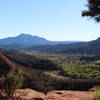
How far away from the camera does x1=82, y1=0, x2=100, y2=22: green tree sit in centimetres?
1251

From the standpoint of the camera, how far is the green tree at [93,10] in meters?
12.5

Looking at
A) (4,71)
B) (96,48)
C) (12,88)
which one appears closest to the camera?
(12,88)

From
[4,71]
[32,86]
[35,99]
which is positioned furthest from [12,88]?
[4,71]

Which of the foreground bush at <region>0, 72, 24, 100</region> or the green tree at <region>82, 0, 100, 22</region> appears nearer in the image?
the foreground bush at <region>0, 72, 24, 100</region>

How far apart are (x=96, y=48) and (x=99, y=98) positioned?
588 feet

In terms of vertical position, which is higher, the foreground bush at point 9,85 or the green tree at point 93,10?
the green tree at point 93,10

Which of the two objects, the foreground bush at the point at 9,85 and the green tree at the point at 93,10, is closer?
the foreground bush at the point at 9,85

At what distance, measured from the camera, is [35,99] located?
30.3ft

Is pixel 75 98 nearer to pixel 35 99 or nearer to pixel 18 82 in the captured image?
pixel 35 99

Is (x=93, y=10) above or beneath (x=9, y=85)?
above

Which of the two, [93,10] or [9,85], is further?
[93,10]

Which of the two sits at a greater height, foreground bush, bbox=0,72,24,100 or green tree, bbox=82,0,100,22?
green tree, bbox=82,0,100,22

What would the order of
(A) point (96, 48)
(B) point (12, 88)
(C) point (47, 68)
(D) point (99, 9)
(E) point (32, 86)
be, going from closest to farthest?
(B) point (12, 88), (D) point (99, 9), (E) point (32, 86), (C) point (47, 68), (A) point (96, 48)

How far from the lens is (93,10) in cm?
1284
